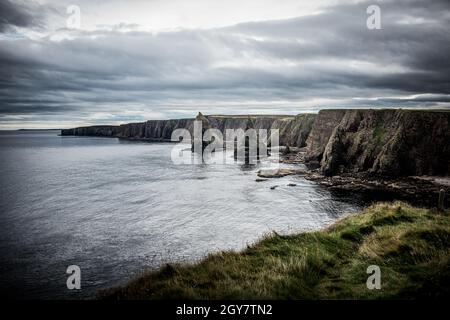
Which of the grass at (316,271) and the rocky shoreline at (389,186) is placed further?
the rocky shoreline at (389,186)

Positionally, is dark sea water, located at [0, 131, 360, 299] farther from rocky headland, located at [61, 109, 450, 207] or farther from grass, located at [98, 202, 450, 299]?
grass, located at [98, 202, 450, 299]

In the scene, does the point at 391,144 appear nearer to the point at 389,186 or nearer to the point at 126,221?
the point at 389,186

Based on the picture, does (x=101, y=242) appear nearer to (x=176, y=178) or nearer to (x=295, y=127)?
(x=176, y=178)

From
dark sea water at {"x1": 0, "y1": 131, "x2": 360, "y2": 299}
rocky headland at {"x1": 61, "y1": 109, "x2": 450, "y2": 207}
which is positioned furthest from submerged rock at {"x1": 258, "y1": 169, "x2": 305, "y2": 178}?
dark sea water at {"x1": 0, "y1": 131, "x2": 360, "y2": 299}

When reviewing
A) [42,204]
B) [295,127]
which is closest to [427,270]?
[42,204]

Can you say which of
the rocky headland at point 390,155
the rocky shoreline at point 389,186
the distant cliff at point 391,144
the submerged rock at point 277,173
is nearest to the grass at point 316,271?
the rocky shoreline at point 389,186

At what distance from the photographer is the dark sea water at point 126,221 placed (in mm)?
25031

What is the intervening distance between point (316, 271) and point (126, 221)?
33.6 meters

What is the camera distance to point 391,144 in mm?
71750

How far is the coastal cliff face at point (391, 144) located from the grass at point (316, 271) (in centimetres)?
6356

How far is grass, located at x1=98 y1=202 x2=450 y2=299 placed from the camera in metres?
8.91

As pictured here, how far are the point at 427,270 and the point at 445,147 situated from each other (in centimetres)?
7618

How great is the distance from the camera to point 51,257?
27547 millimetres

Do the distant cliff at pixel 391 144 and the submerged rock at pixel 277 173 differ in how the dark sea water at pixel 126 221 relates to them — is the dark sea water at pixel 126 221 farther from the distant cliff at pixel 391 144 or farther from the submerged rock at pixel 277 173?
the distant cliff at pixel 391 144
